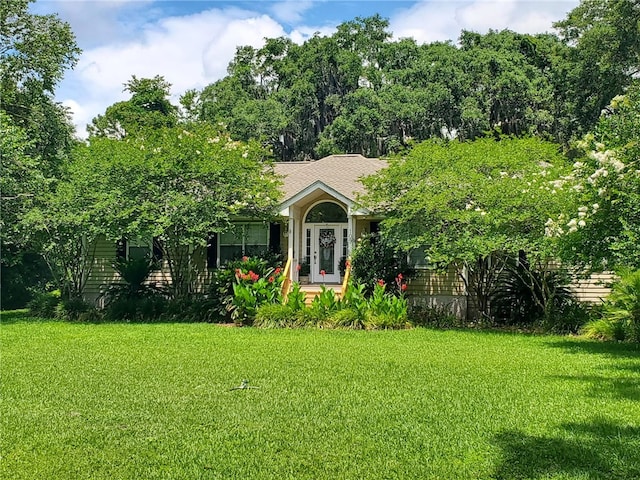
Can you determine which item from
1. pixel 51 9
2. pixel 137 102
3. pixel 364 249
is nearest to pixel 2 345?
pixel 364 249

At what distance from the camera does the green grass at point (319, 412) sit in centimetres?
492

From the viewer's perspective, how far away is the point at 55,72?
21625 mm

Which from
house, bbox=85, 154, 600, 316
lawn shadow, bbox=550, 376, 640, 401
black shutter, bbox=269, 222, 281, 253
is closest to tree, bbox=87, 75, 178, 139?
house, bbox=85, 154, 600, 316

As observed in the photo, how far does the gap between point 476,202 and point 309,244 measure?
612 centimetres

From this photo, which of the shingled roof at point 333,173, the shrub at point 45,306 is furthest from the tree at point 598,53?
the shrub at point 45,306

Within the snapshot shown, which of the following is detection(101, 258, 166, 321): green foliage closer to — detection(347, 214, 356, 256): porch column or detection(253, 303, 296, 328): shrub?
detection(253, 303, 296, 328): shrub

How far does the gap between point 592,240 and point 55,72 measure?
60.5 ft

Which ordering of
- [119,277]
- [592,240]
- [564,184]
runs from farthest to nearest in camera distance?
[119,277] → [564,184] → [592,240]

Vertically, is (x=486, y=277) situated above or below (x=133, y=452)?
above

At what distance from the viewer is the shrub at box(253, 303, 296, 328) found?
14.6 m

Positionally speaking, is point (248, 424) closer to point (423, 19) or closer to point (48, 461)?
point (48, 461)

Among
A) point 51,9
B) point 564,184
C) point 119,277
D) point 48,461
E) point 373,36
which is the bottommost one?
point 48,461

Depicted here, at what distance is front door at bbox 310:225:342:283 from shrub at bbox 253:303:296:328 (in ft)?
13.9

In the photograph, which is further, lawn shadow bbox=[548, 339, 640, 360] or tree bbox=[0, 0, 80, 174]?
tree bbox=[0, 0, 80, 174]
